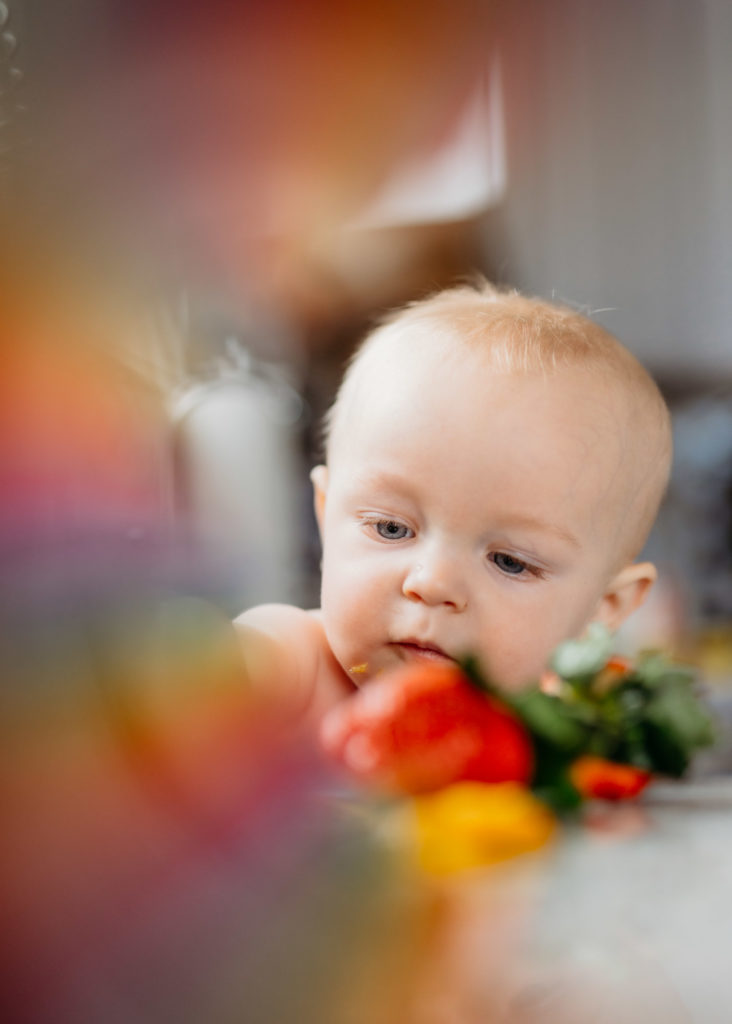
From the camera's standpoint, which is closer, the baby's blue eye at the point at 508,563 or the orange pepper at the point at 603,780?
the orange pepper at the point at 603,780

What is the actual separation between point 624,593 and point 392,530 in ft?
0.61

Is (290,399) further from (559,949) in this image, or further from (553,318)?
(559,949)

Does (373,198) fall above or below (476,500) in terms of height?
above

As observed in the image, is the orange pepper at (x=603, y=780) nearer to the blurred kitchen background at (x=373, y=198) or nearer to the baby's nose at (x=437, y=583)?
the baby's nose at (x=437, y=583)

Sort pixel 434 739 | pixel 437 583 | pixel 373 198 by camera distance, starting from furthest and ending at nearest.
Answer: pixel 373 198 < pixel 437 583 < pixel 434 739

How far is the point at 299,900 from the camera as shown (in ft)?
1.07

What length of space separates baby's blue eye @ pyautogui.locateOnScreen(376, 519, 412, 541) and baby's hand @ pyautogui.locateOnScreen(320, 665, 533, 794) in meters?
0.14

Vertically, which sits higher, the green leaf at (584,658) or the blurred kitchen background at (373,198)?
the blurred kitchen background at (373,198)

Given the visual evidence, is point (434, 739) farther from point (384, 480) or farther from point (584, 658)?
point (384, 480)

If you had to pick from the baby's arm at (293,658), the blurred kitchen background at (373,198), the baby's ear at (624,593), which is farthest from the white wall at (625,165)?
the baby's arm at (293,658)

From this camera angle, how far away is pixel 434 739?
40 cm

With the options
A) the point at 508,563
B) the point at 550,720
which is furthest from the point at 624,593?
the point at 550,720

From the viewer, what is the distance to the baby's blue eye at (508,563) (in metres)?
0.53

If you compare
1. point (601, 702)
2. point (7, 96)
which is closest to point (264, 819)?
point (601, 702)
